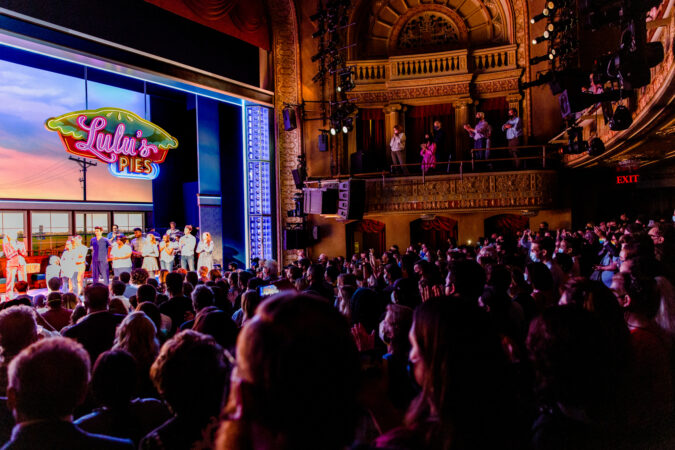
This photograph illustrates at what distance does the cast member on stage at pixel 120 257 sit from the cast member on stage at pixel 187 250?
178 cm

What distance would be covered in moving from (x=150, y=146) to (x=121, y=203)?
433 cm

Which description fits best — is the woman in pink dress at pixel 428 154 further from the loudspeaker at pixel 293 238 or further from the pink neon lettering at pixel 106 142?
the pink neon lettering at pixel 106 142

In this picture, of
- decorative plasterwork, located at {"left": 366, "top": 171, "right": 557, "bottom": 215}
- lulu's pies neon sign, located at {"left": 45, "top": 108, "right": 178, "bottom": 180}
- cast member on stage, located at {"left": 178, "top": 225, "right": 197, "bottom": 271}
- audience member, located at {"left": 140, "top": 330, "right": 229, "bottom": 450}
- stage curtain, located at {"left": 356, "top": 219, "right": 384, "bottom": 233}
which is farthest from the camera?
stage curtain, located at {"left": 356, "top": 219, "right": 384, "bottom": 233}

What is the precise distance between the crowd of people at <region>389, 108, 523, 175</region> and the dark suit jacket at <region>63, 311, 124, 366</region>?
10.7m

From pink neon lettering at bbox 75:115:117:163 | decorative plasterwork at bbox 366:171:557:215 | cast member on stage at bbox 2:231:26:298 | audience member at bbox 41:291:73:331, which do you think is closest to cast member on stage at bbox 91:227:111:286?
cast member on stage at bbox 2:231:26:298

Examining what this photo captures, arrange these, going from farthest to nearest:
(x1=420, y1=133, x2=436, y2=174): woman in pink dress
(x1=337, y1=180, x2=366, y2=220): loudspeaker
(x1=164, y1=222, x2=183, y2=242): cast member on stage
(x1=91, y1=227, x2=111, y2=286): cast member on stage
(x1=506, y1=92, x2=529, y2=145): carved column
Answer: (x1=506, y1=92, x2=529, y2=145): carved column < (x1=420, y1=133, x2=436, y2=174): woman in pink dress < (x1=164, y1=222, x2=183, y2=242): cast member on stage < (x1=337, y1=180, x2=366, y2=220): loudspeaker < (x1=91, y1=227, x2=111, y2=286): cast member on stage

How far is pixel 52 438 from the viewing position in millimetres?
1461

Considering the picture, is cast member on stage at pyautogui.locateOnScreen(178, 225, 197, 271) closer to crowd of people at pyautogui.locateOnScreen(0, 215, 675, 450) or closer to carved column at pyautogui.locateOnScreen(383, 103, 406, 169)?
carved column at pyautogui.locateOnScreen(383, 103, 406, 169)

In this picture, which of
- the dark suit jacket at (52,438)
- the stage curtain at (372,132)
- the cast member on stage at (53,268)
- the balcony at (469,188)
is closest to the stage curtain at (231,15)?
the stage curtain at (372,132)

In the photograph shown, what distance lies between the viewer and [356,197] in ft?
38.9

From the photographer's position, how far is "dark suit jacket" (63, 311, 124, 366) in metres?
3.39

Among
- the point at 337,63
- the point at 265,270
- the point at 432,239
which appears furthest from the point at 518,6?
the point at 265,270

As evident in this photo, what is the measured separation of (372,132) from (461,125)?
10.6ft

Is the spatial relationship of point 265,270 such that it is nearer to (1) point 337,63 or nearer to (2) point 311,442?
(1) point 337,63
